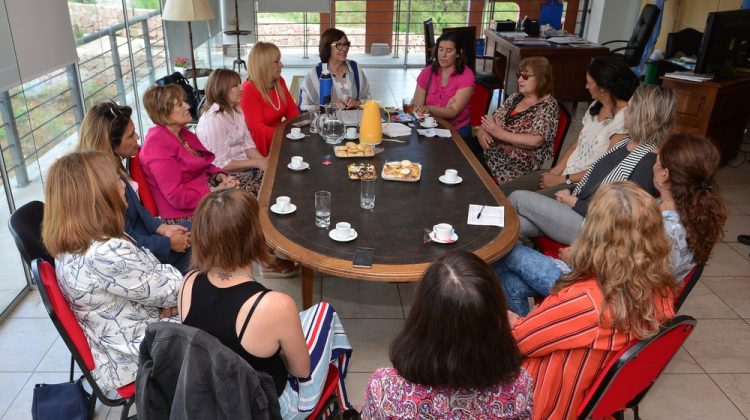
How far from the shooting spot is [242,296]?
154 centimetres

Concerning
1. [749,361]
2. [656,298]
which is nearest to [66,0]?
[656,298]

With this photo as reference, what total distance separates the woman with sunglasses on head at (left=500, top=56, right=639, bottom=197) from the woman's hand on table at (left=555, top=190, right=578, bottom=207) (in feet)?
0.66

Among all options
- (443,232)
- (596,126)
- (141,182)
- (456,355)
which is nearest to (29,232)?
(141,182)

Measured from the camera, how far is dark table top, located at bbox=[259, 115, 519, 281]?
2.08 metres

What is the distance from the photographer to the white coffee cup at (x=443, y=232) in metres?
2.16

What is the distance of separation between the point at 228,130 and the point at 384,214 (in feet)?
4.84

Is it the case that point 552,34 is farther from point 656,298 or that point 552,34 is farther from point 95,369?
point 95,369

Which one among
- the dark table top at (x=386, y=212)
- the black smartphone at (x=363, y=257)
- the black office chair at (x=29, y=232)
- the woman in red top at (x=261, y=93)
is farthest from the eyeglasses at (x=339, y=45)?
the black office chair at (x=29, y=232)

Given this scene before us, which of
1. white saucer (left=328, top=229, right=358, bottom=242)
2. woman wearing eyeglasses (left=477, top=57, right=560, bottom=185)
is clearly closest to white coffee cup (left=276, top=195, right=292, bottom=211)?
white saucer (left=328, top=229, right=358, bottom=242)

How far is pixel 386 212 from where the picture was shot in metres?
2.43

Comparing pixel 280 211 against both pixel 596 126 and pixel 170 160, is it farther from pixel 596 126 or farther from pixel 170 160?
pixel 596 126

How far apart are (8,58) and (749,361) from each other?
3699 mm

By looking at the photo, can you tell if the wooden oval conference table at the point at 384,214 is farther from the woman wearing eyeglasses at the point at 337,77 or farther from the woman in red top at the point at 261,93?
the woman wearing eyeglasses at the point at 337,77

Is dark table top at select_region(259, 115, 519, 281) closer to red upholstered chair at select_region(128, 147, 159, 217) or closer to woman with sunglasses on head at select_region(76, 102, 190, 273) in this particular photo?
woman with sunglasses on head at select_region(76, 102, 190, 273)
